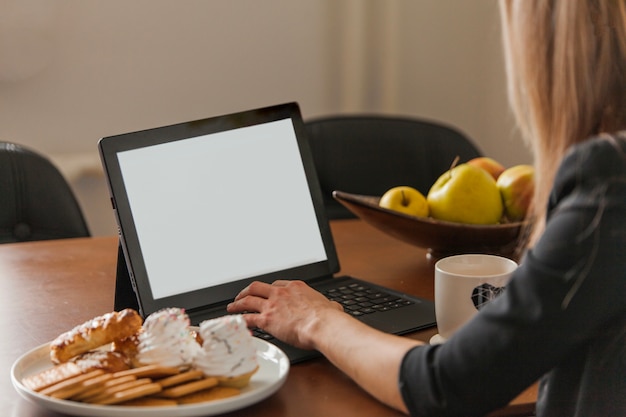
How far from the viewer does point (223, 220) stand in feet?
4.09

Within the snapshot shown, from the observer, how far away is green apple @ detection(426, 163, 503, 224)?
4.71 feet

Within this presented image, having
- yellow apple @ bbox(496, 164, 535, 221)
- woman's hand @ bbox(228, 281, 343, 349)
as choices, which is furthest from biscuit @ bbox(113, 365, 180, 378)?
yellow apple @ bbox(496, 164, 535, 221)

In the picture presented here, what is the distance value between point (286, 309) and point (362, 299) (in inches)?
8.4

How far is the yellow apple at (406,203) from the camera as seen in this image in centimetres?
146

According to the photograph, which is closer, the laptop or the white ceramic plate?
Answer: the white ceramic plate

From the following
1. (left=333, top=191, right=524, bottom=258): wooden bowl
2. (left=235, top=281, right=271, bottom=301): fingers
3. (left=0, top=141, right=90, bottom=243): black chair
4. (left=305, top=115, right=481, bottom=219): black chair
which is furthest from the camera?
(left=305, top=115, right=481, bottom=219): black chair

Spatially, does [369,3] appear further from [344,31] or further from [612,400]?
[612,400]

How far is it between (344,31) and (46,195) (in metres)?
1.21

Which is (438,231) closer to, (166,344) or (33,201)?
(166,344)

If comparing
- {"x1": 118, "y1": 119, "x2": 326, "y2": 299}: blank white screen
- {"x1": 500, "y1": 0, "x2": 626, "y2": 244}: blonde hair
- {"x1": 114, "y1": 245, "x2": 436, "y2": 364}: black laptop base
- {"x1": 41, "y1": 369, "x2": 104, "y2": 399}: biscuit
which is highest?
{"x1": 500, "y1": 0, "x2": 626, "y2": 244}: blonde hair

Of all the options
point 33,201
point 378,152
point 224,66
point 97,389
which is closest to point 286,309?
point 97,389

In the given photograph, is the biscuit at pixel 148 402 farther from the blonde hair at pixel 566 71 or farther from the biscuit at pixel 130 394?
the blonde hair at pixel 566 71

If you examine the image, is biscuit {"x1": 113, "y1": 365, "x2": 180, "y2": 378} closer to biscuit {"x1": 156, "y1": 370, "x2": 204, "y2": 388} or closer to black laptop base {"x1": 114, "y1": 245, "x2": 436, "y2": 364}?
biscuit {"x1": 156, "y1": 370, "x2": 204, "y2": 388}

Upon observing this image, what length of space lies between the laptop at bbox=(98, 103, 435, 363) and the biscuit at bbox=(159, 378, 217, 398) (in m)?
0.18
